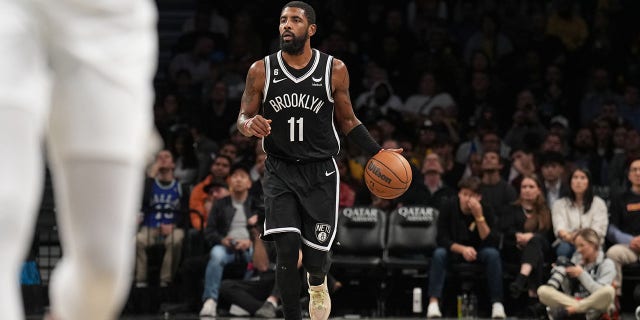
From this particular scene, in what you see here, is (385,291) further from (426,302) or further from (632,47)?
(632,47)

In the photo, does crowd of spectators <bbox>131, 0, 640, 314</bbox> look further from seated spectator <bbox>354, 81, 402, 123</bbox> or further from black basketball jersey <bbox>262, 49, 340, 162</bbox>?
black basketball jersey <bbox>262, 49, 340, 162</bbox>

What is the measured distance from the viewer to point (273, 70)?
8.55 meters

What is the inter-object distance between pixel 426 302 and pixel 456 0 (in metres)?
5.58

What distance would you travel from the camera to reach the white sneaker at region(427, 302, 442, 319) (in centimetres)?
1217

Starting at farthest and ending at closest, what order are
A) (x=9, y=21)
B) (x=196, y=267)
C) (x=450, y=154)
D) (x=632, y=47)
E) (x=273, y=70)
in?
(x=632, y=47), (x=450, y=154), (x=196, y=267), (x=273, y=70), (x=9, y=21)

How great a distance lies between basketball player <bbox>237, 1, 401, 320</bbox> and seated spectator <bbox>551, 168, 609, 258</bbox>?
4181 millimetres

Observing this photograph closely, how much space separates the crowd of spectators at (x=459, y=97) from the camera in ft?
42.8

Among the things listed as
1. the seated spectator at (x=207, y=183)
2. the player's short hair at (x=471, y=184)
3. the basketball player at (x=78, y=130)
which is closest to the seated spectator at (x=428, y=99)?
the player's short hair at (x=471, y=184)

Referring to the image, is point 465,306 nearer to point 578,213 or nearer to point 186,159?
point 578,213

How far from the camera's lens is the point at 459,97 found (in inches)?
608

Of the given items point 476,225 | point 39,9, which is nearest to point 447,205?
point 476,225

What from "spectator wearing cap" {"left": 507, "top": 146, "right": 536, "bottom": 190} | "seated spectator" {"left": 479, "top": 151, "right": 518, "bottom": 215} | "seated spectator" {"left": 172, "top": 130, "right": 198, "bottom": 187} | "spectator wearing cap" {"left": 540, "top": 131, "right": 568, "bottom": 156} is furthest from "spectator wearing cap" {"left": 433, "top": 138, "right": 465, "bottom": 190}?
"seated spectator" {"left": 172, "top": 130, "right": 198, "bottom": 187}

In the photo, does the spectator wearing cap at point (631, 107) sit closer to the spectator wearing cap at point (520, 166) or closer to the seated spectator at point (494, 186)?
the spectator wearing cap at point (520, 166)

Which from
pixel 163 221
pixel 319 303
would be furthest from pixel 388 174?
pixel 163 221
